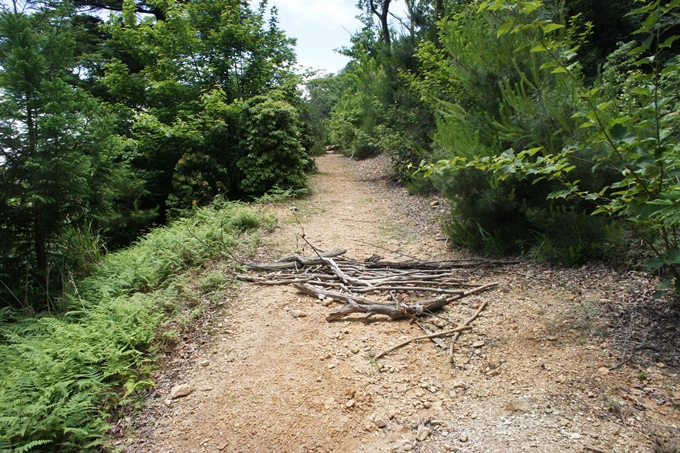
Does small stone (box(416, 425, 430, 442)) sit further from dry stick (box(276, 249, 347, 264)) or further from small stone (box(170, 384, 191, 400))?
dry stick (box(276, 249, 347, 264))

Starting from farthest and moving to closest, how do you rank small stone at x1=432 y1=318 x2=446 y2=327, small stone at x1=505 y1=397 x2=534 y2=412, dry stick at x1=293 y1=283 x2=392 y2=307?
dry stick at x1=293 y1=283 x2=392 y2=307
small stone at x1=432 y1=318 x2=446 y2=327
small stone at x1=505 y1=397 x2=534 y2=412

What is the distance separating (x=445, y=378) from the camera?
2.72 meters

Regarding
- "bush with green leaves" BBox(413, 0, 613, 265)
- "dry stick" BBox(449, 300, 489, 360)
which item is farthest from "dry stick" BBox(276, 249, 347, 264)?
"dry stick" BBox(449, 300, 489, 360)

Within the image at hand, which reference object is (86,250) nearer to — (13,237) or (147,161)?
(13,237)

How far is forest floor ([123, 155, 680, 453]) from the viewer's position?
2188 millimetres

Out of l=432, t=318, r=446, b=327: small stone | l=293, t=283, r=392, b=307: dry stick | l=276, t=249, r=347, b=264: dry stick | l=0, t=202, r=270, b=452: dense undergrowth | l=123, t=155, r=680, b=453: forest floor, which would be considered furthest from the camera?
l=276, t=249, r=347, b=264: dry stick

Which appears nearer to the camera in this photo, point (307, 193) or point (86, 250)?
point (86, 250)

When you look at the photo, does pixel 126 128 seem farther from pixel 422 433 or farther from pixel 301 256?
pixel 422 433

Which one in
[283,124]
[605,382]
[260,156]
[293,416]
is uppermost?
[283,124]

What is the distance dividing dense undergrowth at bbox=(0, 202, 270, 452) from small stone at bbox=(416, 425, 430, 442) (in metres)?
2.00

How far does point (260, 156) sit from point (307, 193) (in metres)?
1.40

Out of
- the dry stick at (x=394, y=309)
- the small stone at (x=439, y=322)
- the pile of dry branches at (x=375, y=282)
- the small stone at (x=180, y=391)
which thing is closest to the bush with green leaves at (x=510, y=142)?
the pile of dry branches at (x=375, y=282)

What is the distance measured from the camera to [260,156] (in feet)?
29.6

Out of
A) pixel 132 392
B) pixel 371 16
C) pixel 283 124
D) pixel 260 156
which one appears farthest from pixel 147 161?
pixel 371 16
